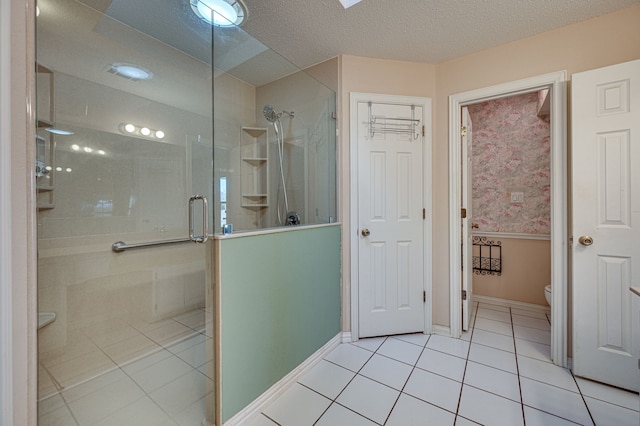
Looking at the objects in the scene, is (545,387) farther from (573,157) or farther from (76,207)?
(76,207)

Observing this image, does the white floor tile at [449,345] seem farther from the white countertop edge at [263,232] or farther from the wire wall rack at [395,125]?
the wire wall rack at [395,125]

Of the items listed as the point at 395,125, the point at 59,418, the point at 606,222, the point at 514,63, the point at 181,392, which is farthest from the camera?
the point at 395,125

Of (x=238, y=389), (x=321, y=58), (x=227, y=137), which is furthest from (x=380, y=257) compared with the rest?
(x=321, y=58)

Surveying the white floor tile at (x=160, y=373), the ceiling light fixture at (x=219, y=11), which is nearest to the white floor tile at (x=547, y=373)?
the white floor tile at (x=160, y=373)

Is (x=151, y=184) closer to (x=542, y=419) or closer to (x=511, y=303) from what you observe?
(x=542, y=419)

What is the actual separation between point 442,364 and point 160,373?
6.18ft

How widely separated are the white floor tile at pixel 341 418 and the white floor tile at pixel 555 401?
0.97m

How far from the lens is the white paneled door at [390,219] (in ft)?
7.30

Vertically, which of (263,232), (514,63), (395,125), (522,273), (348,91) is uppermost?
(514,63)

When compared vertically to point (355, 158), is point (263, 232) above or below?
below

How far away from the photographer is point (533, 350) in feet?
6.72

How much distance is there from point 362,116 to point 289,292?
61.1 inches

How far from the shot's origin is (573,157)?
1724 millimetres

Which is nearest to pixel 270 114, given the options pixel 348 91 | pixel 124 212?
pixel 348 91
